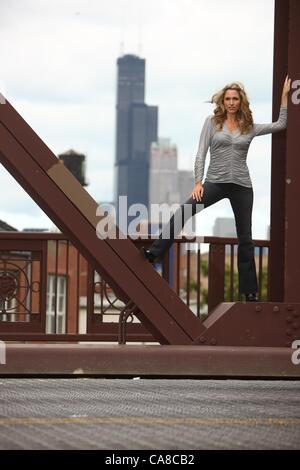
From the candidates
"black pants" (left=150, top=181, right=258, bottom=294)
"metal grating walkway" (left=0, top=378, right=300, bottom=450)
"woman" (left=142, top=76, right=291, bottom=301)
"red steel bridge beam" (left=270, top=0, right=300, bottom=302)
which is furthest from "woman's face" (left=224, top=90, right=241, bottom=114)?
"metal grating walkway" (left=0, top=378, right=300, bottom=450)

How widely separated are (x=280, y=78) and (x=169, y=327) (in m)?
1.83

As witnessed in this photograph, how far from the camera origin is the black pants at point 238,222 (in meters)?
8.50

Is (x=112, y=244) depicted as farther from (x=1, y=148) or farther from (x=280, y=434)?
(x=280, y=434)

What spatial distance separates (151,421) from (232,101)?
308cm

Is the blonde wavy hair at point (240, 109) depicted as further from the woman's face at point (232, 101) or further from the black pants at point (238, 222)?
the black pants at point (238, 222)

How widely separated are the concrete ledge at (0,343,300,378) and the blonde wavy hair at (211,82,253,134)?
147 centimetres

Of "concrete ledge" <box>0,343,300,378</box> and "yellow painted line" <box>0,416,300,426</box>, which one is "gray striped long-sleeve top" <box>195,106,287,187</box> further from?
"yellow painted line" <box>0,416,300,426</box>

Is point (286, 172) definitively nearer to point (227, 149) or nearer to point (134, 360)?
point (227, 149)

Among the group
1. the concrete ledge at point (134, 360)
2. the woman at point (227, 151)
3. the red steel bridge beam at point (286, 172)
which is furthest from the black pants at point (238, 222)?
the concrete ledge at point (134, 360)

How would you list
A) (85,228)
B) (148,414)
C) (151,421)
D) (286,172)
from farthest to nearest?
(286,172) < (85,228) < (148,414) < (151,421)

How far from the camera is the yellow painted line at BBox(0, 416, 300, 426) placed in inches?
236

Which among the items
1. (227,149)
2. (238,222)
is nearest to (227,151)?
(227,149)

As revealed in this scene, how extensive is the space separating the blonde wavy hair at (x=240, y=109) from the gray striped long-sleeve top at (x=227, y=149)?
0.04 metres

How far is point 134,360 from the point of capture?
8.29 meters
